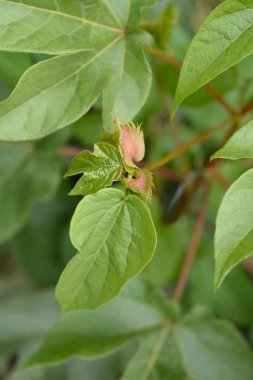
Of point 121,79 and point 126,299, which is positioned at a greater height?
point 121,79

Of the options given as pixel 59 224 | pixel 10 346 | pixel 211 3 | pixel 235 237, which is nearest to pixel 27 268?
pixel 59 224

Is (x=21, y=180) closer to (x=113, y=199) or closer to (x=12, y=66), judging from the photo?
(x=12, y=66)

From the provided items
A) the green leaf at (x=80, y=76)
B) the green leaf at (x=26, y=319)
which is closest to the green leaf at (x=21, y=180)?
the green leaf at (x=26, y=319)

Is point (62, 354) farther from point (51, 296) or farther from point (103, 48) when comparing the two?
point (103, 48)

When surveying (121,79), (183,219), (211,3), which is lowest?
(183,219)

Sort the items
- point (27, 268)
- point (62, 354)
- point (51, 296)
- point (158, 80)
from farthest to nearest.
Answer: point (27, 268), point (51, 296), point (158, 80), point (62, 354)

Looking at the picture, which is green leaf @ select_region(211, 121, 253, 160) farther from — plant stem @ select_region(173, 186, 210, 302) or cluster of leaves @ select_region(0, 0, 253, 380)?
plant stem @ select_region(173, 186, 210, 302)
